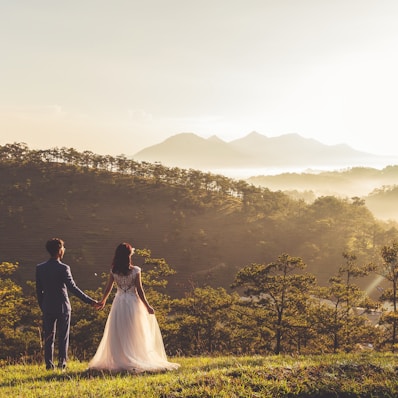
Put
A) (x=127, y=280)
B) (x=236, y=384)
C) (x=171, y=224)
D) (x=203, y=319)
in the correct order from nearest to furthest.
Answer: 1. (x=236, y=384)
2. (x=127, y=280)
3. (x=203, y=319)
4. (x=171, y=224)

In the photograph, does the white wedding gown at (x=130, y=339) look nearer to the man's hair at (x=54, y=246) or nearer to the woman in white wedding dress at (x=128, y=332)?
the woman in white wedding dress at (x=128, y=332)

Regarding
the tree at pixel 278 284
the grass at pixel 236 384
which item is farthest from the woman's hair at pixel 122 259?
the tree at pixel 278 284

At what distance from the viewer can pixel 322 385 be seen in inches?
215

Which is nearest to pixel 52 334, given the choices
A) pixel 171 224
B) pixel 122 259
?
pixel 122 259

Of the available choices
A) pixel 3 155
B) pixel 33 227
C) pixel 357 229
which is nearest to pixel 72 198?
pixel 33 227

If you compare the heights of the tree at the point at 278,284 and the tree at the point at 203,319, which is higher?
the tree at the point at 278,284

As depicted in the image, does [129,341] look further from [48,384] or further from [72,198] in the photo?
[72,198]

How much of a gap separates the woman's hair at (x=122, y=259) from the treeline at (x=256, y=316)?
19.2 meters

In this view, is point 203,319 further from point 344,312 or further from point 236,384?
point 236,384

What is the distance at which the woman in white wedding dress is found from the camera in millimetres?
7324

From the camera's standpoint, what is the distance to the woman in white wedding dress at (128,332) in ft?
24.0

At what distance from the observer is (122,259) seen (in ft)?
24.6

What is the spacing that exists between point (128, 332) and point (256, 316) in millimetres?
27721

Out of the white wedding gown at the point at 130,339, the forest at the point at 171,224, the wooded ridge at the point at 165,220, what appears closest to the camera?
the white wedding gown at the point at 130,339
